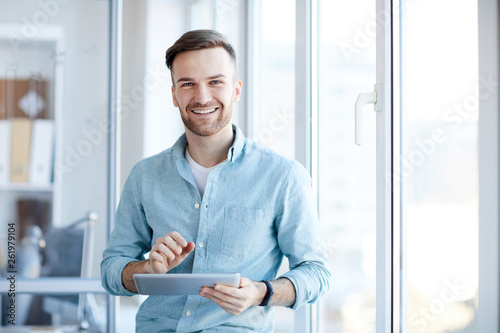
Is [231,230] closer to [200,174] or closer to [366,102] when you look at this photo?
[200,174]

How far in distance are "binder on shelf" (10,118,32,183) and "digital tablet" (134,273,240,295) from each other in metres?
1.89

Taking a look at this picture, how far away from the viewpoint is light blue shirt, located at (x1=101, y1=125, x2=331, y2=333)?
5.14 ft

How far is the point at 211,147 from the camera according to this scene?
5.63 feet

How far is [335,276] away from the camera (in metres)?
2.22

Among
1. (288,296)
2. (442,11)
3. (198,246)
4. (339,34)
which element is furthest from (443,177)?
(339,34)

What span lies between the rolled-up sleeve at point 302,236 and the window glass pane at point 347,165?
0.97 feet

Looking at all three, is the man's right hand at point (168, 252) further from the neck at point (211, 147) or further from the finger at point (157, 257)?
the neck at point (211, 147)

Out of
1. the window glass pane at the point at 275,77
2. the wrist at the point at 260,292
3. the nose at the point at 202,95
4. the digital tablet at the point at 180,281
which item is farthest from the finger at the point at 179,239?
the window glass pane at the point at 275,77

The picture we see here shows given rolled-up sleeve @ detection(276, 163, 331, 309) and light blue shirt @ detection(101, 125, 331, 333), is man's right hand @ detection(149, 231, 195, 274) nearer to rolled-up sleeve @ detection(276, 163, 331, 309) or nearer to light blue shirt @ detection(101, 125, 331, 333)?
light blue shirt @ detection(101, 125, 331, 333)

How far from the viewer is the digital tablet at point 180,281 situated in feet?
4.23

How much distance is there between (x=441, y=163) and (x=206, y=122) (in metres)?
0.68

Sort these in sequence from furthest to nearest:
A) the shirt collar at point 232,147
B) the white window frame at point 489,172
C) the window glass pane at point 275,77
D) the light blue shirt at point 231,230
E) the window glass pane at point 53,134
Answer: the window glass pane at point 53,134 < the window glass pane at point 275,77 < the shirt collar at point 232,147 < the light blue shirt at point 231,230 < the white window frame at point 489,172

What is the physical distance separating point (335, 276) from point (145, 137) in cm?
146

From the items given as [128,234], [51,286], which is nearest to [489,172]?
[128,234]
